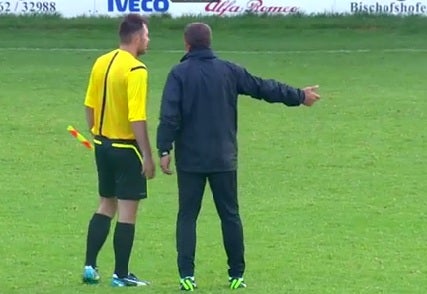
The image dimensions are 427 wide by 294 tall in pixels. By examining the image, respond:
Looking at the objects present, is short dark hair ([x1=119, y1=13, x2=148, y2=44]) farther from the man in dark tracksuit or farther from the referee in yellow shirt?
the man in dark tracksuit

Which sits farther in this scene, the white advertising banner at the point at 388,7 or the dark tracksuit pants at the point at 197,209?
the white advertising banner at the point at 388,7

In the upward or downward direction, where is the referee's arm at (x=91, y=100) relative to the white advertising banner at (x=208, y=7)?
downward

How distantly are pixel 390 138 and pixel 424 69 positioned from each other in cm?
781

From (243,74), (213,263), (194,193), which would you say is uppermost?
(243,74)

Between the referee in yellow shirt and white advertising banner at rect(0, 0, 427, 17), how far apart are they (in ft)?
71.5

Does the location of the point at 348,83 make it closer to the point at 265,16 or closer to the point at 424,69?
the point at 424,69

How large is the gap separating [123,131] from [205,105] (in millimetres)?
603

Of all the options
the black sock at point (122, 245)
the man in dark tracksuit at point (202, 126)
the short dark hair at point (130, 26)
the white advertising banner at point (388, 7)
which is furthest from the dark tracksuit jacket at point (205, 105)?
the white advertising banner at point (388, 7)

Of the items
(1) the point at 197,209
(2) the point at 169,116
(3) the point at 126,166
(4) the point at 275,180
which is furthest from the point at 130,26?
(4) the point at 275,180

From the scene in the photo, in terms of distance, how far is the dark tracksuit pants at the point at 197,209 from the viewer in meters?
8.84

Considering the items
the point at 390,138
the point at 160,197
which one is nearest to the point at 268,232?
the point at 160,197

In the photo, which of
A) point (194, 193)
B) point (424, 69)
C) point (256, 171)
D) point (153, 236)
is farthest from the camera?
point (424, 69)

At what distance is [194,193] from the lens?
8852 millimetres

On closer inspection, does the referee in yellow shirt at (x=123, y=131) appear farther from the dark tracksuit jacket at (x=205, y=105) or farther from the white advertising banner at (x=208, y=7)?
the white advertising banner at (x=208, y=7)
